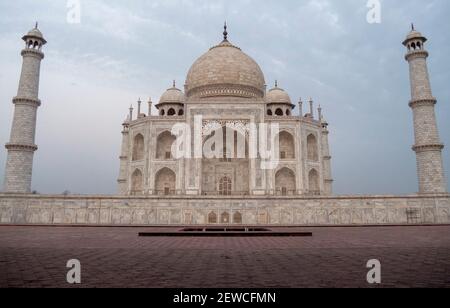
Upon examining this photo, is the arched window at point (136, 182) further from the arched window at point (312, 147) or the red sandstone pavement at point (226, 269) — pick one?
the red sandstone pavement at point (226, 269)

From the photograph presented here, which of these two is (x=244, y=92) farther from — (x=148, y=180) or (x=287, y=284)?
(x=287, y=284)

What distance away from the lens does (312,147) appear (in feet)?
80.1

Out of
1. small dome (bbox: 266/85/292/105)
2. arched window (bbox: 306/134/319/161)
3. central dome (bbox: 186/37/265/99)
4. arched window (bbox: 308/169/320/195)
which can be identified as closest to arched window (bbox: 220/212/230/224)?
arched window (bbox: 308/169/320/195)

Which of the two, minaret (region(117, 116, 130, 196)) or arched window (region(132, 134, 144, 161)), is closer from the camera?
arched window (region(132, 134, 144, 161))

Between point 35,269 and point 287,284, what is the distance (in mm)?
2661

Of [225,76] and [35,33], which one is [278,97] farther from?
[35,33]

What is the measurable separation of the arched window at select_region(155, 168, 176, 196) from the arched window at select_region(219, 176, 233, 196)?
3.06m

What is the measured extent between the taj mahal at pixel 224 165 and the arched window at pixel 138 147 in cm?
7

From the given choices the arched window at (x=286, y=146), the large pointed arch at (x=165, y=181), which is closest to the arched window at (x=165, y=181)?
the large pointed arch at (x=165, y=181)

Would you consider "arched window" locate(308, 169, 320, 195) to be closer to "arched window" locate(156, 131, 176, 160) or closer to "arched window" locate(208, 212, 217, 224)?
"arched window" locate(208, 212, 217, 224)

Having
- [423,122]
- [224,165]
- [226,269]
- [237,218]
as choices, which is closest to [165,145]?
[224,165]

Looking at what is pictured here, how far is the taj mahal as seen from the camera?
658 inches

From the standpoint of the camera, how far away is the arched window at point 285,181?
22719mm

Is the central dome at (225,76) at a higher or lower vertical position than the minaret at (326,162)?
higher
